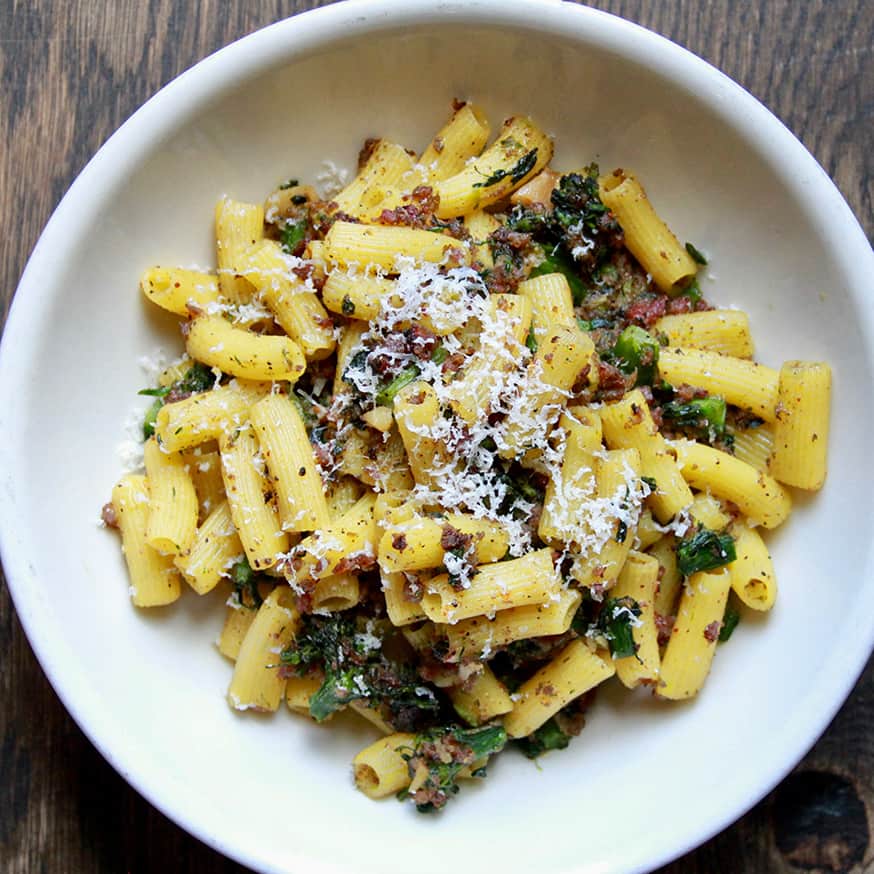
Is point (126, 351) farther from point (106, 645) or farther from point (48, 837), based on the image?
point (48, 837)

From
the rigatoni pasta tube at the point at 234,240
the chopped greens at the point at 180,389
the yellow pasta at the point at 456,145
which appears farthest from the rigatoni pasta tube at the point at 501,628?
the yellow pasta at the point at 456,145

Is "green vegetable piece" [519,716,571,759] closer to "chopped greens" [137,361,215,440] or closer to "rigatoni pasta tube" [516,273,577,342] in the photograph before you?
"rigatoni pasta tube" [516,273,577,342]

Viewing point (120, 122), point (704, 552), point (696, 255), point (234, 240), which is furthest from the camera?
point (120, 122)

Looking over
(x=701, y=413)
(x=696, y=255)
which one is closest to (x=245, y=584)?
(x=701, y=413)

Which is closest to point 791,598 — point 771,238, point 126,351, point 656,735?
point 656,735

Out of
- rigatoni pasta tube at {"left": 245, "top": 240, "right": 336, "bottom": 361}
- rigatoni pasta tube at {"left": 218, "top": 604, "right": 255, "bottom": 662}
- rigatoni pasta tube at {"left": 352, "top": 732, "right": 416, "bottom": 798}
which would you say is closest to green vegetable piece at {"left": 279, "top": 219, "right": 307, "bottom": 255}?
rigatoni pasta tube at {"left": 245, "top": 240, "right": 336, "bottom": 361}

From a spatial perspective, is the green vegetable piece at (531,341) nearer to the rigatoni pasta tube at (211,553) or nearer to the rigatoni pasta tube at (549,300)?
the rigatoni pasta tube at (549,300)

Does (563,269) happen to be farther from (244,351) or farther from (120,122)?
(120,122)
